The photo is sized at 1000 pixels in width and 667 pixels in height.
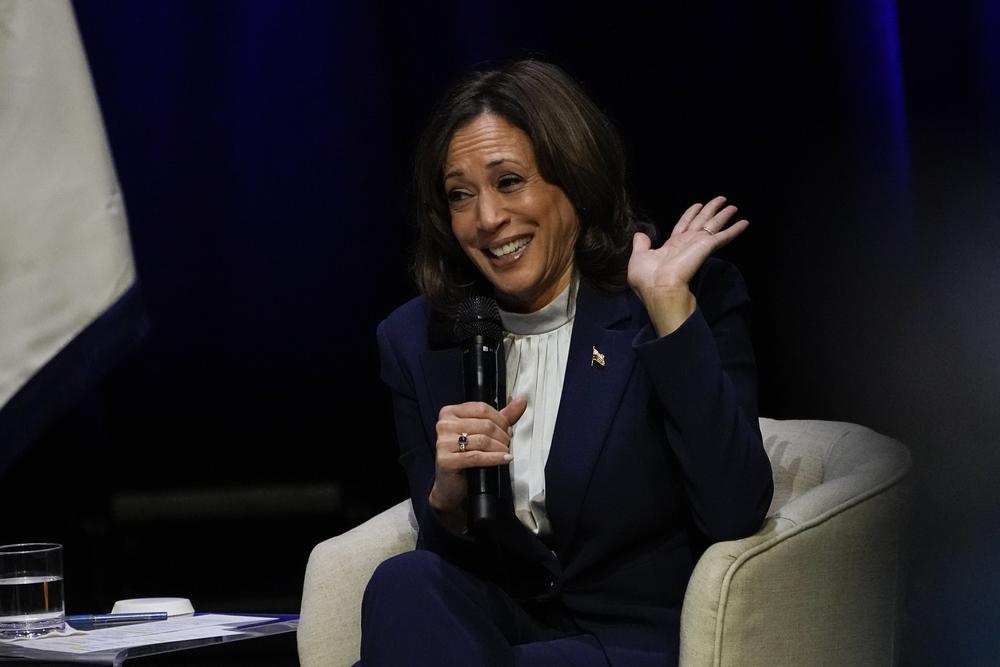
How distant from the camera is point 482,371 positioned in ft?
5.22

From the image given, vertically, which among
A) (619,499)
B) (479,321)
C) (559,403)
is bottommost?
(619,499)

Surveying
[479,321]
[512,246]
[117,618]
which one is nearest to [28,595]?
[117,618]

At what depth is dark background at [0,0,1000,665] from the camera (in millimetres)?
2045

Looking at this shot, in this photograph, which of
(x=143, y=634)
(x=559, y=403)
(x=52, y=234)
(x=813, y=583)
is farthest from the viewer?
(x=559, y=403)

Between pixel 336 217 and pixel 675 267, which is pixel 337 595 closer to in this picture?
pixel 675 267

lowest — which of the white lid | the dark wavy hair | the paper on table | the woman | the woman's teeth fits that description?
the white lid

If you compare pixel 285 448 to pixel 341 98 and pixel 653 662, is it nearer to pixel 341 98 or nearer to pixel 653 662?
pixel 341 98

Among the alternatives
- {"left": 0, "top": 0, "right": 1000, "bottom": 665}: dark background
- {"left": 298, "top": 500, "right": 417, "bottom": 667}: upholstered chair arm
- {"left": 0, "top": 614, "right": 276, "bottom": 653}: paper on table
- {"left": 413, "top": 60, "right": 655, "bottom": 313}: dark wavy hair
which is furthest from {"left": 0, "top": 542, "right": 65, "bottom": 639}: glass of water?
{"left": 0, "top": 0, "right": 1000, "bottom": 665}: dark background

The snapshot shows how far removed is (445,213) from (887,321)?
2.26ft

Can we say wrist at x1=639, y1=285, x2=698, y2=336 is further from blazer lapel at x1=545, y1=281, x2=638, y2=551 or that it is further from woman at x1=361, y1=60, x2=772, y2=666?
blazer lapel at x1=545, y1=281, x2=638, y2=551

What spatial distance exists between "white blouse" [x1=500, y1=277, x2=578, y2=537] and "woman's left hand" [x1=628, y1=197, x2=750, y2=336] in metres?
0.26

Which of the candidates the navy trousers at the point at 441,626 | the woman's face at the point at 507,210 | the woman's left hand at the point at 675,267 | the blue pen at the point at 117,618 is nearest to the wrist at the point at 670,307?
the woman's left hand at the point at 675,267

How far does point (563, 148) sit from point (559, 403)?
368 mm

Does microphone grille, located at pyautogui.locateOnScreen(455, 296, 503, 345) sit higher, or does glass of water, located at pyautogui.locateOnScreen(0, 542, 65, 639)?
microphone grille, located at pyautogui.locateOnScreen(455, 296, 503, 345)
